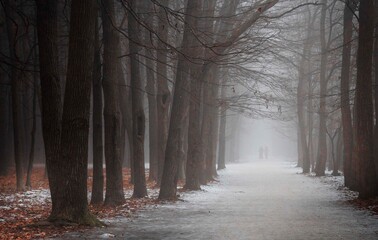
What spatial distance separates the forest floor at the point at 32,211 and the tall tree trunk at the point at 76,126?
48 centimetres

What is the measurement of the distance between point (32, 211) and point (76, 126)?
4.22 metres

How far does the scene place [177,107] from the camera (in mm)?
18156

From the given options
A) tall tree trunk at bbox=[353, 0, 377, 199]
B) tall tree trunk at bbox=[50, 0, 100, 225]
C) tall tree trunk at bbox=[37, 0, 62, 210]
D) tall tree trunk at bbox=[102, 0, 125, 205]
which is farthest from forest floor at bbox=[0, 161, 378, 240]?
tall tree trunk at bbox=[37, 0, 62, 210]

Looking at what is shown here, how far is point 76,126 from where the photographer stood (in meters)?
10.8

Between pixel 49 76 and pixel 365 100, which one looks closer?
pixel 49 76

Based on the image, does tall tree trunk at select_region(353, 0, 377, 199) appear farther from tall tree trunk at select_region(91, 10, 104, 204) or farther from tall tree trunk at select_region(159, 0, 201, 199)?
tall tree trunk at select_region(91, 10, 104, 204)

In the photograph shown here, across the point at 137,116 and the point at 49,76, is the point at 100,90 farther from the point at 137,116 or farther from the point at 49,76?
the point at 49,76

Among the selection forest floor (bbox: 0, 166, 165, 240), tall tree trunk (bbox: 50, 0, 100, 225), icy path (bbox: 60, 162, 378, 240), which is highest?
tall tree trunk (bbox: 50, 0, 100, 225)

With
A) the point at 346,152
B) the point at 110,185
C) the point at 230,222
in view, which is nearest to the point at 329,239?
the point at 230,222

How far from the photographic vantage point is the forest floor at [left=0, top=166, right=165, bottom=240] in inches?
395

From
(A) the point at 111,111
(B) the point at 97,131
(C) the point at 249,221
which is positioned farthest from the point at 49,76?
(C) the point at 249,221

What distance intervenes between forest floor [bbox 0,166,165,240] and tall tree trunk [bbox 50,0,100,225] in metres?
0.48

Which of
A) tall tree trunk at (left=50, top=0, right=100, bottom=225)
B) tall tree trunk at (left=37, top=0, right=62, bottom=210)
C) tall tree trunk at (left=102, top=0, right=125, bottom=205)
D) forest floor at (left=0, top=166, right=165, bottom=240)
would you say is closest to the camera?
forest floor at (left=0, top=166, right=165, bottom=240)

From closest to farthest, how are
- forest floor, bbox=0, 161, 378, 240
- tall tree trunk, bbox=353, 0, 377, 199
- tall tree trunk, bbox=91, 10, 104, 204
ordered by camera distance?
forest floor, bbox=0, 161, 378, 240 → tall tree trunk, bbox=91, 10, 104, 204 → tall tree trunk, bbox=353, 0, 377, 199
